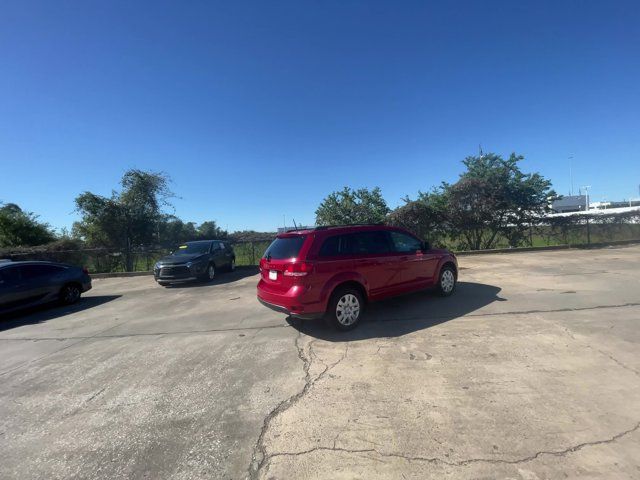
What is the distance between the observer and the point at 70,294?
10102mm

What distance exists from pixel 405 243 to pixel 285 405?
4160 millimetres

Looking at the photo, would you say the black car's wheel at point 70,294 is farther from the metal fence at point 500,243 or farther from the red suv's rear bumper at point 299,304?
the red suv's rear bumper at point 299,304

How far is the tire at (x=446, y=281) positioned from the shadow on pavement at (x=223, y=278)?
7.82 m

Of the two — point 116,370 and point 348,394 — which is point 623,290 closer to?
point 348,394

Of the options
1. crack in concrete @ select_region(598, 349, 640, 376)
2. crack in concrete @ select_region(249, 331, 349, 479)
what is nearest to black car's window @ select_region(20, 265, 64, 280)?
crack in concrete @ select_region(249, 331, 349, 479)

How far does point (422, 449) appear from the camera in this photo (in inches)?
101

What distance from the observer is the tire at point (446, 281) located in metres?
7.18

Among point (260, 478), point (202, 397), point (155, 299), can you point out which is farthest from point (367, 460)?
point (155, 299)

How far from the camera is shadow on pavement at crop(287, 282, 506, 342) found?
5.35m

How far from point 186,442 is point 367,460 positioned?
1555 mm

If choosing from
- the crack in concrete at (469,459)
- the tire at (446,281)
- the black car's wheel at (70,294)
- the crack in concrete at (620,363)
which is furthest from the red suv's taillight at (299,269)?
the black car's wheel at (70,294)

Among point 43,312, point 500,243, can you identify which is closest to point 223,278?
point 43,312

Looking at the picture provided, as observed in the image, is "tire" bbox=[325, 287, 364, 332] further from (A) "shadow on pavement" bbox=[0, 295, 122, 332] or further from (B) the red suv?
(A) "shadow on pavement" bbox=[0, 295, 122, 332]

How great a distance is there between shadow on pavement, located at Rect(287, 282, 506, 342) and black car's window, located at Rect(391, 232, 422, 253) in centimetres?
118
